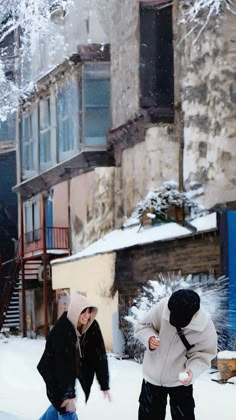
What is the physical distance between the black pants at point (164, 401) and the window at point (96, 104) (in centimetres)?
1892

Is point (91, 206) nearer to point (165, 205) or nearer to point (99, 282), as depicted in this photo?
point (99, 282)

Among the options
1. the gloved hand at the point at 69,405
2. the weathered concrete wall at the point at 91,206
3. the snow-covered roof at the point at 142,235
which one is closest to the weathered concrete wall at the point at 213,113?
the snow-covered roof at the point at 142,235

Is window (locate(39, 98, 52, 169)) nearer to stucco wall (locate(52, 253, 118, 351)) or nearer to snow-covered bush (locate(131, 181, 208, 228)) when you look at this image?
stucco wall (locate(52, 253, 118, 351))

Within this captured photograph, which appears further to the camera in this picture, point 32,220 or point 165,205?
point 32,220

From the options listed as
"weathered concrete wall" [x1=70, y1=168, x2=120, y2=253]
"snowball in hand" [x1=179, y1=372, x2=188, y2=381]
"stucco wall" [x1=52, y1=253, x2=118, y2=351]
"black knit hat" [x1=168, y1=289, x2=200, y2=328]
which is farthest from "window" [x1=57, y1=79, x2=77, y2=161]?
"snowball in hand" [x1=179, y1=372, x2=188, y2=381]

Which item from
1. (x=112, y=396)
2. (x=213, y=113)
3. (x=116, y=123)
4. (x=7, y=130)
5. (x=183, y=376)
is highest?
(x=7, y=130)

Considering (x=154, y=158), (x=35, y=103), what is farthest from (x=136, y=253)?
(x=35, y=103)

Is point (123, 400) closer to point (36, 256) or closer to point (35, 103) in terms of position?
point (36, 256)

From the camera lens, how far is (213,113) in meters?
19.5

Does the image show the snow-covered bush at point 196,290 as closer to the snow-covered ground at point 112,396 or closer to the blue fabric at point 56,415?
the snow-covered ground at point 112,396

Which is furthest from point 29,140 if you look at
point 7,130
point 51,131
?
point 7,130

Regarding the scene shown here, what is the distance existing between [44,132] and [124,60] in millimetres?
5870

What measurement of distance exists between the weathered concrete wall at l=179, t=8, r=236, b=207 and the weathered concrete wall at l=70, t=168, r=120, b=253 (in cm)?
476

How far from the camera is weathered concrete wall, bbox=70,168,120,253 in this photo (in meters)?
24.9
